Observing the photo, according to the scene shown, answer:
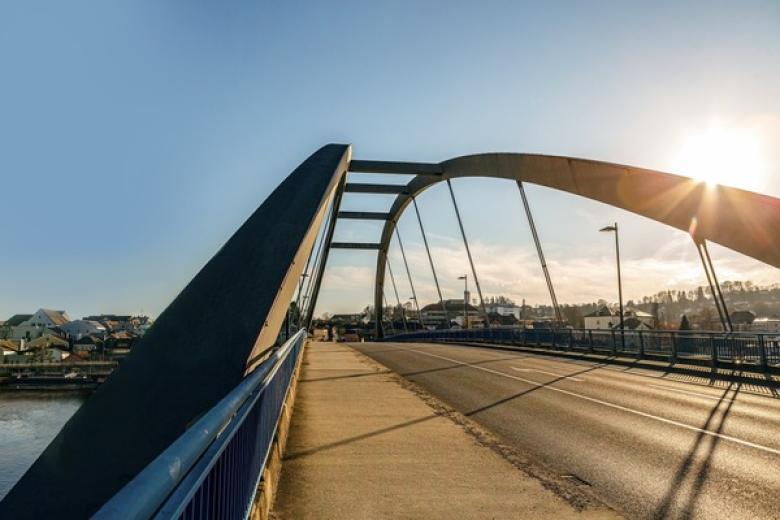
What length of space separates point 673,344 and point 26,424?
5981 centimetres

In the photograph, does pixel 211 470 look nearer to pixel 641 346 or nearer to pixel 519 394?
pixel 519 394

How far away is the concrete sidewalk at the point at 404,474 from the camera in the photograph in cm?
434

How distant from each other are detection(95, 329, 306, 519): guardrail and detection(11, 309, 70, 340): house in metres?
132

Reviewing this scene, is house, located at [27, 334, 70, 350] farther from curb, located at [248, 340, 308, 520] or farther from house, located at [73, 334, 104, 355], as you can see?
curb, located at [248, 340, 308, 520]

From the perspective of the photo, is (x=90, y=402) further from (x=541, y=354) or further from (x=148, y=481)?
(x=541, y=354)

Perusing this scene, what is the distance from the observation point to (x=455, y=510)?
432 cm

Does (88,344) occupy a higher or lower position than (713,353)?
lower

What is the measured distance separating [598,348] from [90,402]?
20658mm

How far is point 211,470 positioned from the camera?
235 centimetres

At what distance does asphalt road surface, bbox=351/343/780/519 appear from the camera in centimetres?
501

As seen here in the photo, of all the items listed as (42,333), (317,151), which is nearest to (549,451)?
(317,151)

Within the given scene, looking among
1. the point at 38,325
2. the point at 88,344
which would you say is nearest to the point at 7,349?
the point at 88,344

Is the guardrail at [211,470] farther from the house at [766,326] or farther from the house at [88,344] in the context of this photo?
the house at [88,344]

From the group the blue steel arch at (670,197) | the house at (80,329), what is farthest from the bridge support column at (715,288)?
the house at (80,329)
